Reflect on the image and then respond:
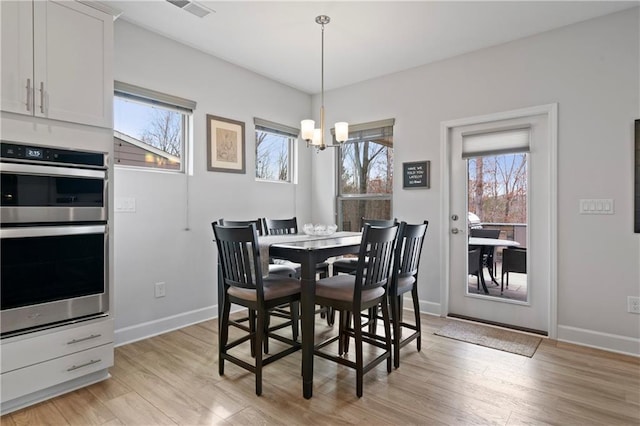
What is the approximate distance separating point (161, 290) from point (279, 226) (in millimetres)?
1229

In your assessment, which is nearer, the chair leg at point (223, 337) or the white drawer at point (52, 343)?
the white drawer at point (52, 343)

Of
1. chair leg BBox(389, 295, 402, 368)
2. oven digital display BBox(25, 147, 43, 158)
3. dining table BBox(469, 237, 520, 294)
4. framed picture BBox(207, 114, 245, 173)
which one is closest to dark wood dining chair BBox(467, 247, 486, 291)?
dining table BBox(469, 237, 520, 294)

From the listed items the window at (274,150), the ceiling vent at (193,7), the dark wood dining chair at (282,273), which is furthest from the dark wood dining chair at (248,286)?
the window at (274,150)

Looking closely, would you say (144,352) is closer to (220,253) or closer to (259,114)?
(220,253)

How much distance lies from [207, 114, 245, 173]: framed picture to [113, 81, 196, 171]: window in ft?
0.82

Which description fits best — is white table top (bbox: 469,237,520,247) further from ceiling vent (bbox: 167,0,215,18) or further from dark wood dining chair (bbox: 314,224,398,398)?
ceiling vent (bbox: 167,0,215,18)

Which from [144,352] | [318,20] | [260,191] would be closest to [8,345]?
[144,352]

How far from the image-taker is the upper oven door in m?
1.97

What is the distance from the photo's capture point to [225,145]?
380cm

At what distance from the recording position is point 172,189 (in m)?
3.36

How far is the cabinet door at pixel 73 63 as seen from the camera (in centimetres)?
210

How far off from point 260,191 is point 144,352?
2046mm

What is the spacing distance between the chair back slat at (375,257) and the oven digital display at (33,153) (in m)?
1.95

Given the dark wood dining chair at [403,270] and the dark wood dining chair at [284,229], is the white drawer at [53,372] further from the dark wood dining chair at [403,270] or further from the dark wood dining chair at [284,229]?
the dark wood dining chair at [403,270]
